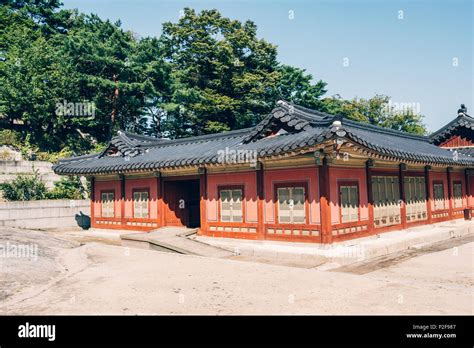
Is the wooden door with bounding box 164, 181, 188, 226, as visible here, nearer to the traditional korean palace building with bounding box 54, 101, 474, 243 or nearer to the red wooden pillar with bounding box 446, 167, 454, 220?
the traditional korean palace building with bounding box 54, 101, 474, 243

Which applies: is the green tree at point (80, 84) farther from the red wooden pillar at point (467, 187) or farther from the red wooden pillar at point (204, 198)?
the red wooden pillar at point (467, 187)

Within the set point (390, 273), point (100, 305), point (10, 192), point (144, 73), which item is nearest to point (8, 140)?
point (10, 192)

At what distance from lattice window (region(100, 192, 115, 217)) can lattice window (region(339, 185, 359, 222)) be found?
13400 mm

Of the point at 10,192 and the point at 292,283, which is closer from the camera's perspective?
the point at 292,283

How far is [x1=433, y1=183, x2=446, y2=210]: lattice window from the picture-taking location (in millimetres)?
22031

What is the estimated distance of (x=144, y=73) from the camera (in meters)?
34.9

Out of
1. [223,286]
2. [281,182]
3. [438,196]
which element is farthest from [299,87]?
[223,286]

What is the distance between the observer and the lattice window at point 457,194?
24.0 meters

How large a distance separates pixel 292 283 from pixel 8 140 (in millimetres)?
29301

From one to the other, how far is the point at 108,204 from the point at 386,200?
1513cm

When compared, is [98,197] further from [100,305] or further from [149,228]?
[100,305]

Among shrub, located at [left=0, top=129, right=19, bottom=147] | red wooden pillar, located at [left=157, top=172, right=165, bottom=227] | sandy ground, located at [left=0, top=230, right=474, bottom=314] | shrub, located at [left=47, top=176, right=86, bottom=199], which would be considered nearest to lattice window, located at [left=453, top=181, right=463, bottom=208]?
sandy ground, located at [left=0, top=230, right=474, bottom=314]

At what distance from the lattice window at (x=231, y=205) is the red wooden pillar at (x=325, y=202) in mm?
3879

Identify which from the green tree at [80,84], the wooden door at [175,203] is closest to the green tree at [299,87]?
the green tree at [80,84]
